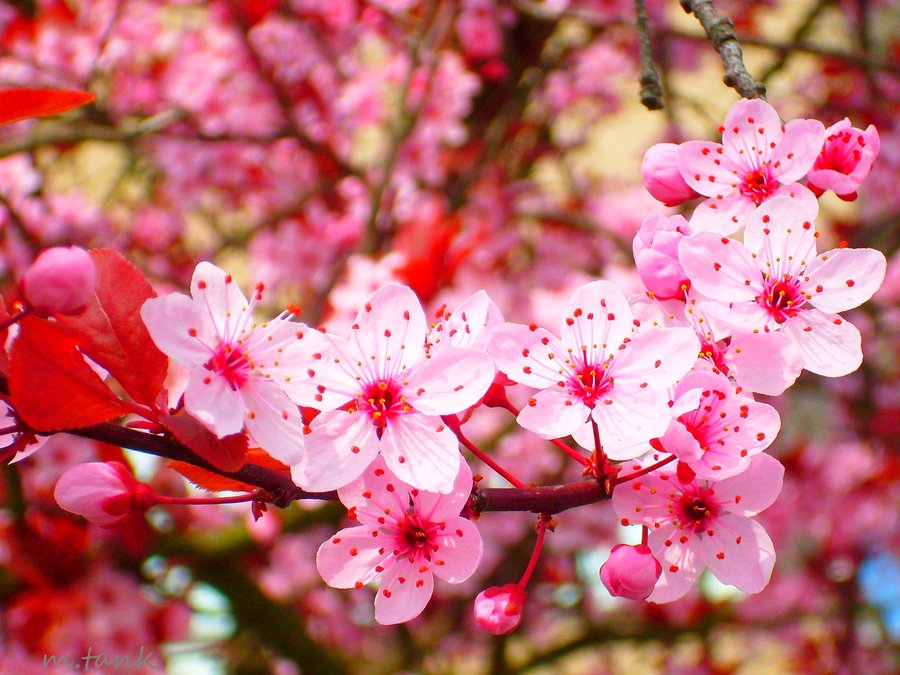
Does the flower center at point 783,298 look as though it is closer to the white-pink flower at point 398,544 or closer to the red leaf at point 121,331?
the white-pink flower at point 398,544

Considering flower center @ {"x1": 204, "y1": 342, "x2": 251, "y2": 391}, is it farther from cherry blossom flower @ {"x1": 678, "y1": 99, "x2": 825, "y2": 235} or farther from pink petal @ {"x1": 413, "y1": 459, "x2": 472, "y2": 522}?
cherry blossom flower @ {"x1": 678, "y1": 99, "x2": 825, "y2": 235}

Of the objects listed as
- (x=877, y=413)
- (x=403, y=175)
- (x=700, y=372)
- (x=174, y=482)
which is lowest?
(x=700, y=372)

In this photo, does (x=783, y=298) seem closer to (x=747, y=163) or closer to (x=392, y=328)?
(x=747, y=163)

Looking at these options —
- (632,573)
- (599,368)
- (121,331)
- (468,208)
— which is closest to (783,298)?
(599,368)

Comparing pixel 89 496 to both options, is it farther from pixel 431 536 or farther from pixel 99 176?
pixel 99 176

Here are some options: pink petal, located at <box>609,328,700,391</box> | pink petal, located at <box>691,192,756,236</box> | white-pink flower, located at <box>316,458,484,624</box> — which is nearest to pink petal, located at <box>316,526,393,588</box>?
white-pink flower, located at <box>316,458,484,624</box>

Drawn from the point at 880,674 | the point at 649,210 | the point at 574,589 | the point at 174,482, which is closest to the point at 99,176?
the point at 174,482

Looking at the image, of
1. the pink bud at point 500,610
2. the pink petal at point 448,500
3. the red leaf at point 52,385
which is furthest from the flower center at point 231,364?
the pink bud at point 500,610
